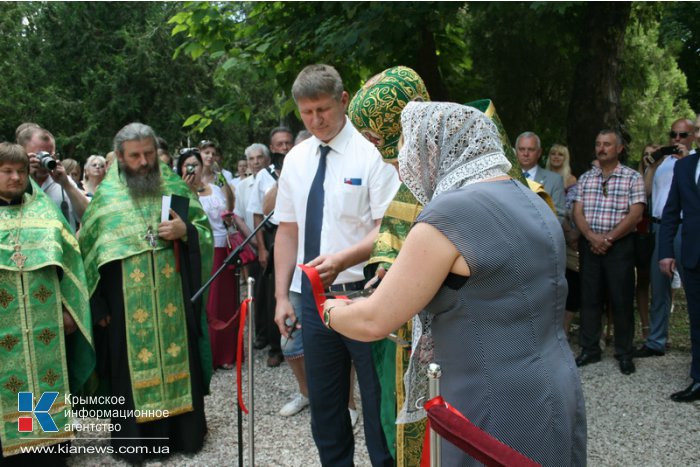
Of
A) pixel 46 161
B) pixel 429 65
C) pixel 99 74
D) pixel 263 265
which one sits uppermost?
pixel 99 74

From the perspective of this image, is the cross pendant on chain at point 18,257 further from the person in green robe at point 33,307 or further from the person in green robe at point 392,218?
the person in green robe at point 392,218

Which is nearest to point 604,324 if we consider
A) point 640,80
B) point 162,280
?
point 640,80

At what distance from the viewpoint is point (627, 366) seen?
609 cm

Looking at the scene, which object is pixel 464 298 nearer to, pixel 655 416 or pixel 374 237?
pixel 374 237

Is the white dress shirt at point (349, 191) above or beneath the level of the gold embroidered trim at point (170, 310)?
above

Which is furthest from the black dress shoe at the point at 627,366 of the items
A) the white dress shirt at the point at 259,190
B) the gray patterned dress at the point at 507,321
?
the gray patterned dress at the point at 507,321

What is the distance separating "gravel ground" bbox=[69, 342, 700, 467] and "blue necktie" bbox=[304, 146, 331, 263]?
1.76 m

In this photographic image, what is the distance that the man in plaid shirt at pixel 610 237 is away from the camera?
6113mm

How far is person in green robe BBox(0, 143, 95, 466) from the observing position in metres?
4.05

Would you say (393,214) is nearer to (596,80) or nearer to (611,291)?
(611,291)

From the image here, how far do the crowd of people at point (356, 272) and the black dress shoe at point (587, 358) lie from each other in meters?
0.01

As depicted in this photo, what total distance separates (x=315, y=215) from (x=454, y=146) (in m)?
1.34

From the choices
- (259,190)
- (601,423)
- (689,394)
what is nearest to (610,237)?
(689,394)

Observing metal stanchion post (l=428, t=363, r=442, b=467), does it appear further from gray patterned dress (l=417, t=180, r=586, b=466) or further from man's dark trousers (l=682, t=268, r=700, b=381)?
man's dark trousers (l=682, t=268, r=700, b=381)
